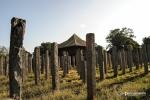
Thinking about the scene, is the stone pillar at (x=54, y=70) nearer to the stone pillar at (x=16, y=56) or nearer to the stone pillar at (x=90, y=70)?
the stone pillar at (x=90, y=70)

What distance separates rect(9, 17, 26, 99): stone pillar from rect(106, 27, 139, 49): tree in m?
76.6

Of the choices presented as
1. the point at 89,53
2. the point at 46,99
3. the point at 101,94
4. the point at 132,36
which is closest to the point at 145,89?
the point at 101,94

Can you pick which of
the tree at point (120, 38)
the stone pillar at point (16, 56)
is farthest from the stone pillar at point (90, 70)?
the tree at point (120, 38)

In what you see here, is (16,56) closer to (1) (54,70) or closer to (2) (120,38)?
(1) (54,70)

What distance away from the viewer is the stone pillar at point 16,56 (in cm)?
1122

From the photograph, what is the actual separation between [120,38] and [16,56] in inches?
3238

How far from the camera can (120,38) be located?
9212 centimetres

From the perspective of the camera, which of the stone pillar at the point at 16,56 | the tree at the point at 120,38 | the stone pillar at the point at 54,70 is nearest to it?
the stone pillar at the point at 16,56

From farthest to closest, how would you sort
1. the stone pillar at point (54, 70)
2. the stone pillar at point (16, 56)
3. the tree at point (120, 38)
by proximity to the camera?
the tree at point (120, 38) < the stone pillar at point (54, 70) < the stone pillar at point (16, 56)

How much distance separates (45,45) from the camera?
95875 millimetres

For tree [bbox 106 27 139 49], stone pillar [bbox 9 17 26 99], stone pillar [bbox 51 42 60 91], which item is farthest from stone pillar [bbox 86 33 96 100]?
tree [bbox 106 27 139 49]

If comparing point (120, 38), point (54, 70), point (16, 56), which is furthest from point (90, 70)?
point (120, 38)

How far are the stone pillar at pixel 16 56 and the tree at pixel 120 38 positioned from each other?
76.6m

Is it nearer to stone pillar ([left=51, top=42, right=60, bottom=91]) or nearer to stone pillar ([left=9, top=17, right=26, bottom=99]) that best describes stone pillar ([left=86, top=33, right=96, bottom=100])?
stone pillar ([left=9, top=17, right=26, bottom=99])
